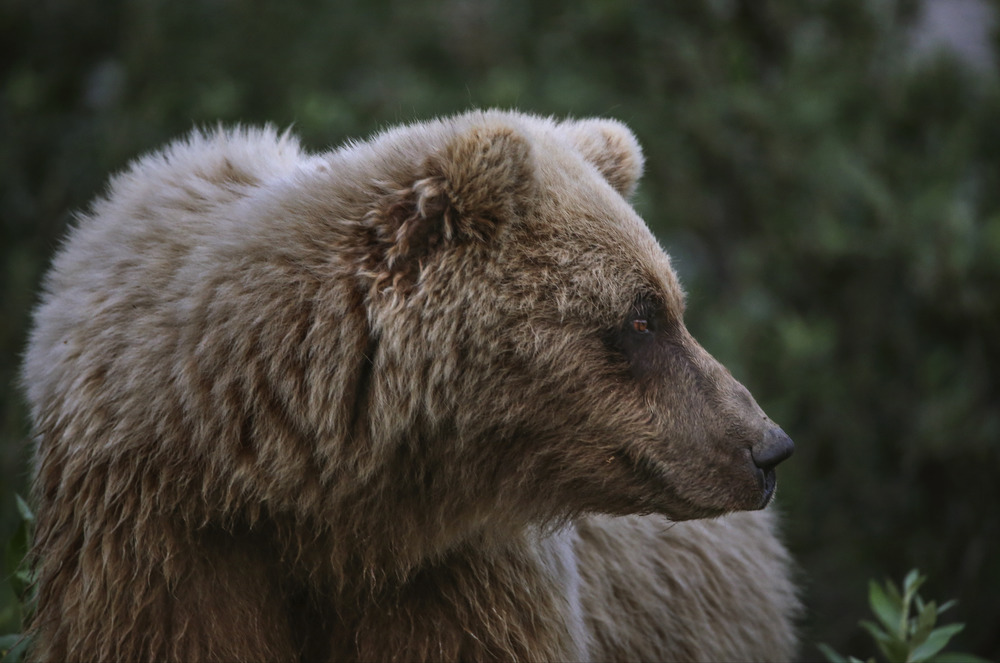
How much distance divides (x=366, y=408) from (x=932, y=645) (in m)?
1.97

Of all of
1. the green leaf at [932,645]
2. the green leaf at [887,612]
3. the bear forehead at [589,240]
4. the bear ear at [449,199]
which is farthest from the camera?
the green leaf at [887,612]

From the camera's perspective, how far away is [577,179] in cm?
309

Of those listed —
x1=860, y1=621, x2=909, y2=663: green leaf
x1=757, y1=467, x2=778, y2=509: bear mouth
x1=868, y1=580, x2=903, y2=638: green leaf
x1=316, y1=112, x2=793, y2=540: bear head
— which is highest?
x1=316, y1=112, x2=793, y2=540: bear head

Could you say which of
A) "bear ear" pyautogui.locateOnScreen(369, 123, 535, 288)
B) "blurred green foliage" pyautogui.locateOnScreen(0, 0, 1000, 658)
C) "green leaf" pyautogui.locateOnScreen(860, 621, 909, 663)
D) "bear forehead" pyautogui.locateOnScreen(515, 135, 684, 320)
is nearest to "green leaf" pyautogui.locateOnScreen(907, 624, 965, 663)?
"green leaf" pyautogui.locateOnScreen(860, 621, 909, 663)

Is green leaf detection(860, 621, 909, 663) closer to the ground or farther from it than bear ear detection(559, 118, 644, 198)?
closer to the ground

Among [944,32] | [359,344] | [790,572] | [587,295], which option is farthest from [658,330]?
[944,32]

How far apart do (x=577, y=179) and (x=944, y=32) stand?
6051mm

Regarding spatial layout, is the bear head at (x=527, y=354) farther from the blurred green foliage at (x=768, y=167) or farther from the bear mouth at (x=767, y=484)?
the blurred green foliage at (x=768, y=167)

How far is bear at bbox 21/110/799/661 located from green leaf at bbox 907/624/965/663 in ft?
3.08

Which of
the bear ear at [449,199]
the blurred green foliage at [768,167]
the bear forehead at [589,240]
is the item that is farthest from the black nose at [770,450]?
the blurred green foliage at [768,167]

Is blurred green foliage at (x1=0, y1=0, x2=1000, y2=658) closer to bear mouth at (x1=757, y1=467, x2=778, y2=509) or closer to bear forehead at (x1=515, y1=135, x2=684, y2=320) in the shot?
bear mouth at (x1=757, y1=467, x2=778, y2=509)

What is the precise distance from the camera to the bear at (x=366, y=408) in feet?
9.24

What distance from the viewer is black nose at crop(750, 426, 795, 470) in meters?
2.95

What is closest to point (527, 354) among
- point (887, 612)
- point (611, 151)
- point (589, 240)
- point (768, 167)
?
point (589, 240)
